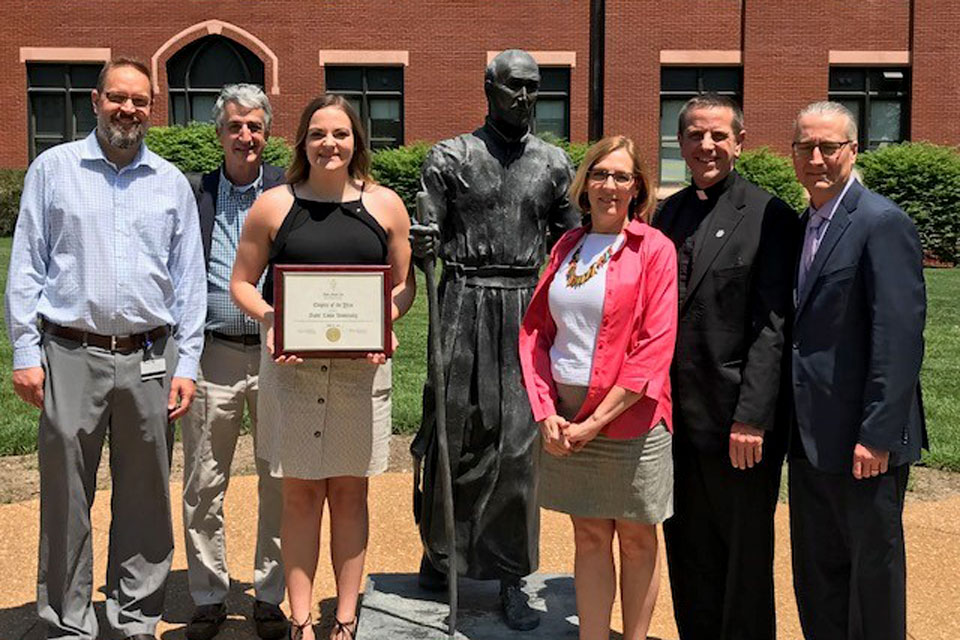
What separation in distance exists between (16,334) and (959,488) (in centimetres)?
559

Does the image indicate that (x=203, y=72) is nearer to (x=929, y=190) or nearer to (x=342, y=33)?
(x=342, y=33)

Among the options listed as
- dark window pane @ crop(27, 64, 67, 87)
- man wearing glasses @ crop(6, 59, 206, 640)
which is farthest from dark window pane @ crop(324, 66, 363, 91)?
man wearing glasses @ crop(6, 59, 206, 640)

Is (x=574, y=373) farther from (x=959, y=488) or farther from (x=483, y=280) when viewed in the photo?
(x=959, y=488)

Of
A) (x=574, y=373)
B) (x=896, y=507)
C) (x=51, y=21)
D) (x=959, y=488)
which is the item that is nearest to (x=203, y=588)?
(x=574, y=373)

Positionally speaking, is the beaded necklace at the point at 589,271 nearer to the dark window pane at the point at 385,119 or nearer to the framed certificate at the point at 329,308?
the framed certificate at the point at 329,308

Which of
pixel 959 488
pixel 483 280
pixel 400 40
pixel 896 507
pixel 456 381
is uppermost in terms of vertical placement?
pixel 400 40

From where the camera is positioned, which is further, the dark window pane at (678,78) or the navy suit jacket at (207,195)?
the dark window pane at (678,78)

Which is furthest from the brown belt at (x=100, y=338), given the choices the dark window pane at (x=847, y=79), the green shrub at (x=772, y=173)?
the dark window pane at (x=847, y=79)

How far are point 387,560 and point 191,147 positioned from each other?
18420mm

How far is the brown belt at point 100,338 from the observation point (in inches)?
163

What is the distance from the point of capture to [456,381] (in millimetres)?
4453

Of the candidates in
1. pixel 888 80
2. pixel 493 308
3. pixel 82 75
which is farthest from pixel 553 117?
pixel 493 308

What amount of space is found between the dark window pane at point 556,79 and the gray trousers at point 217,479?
20.1 metres

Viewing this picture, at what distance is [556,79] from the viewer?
79.5 feet
